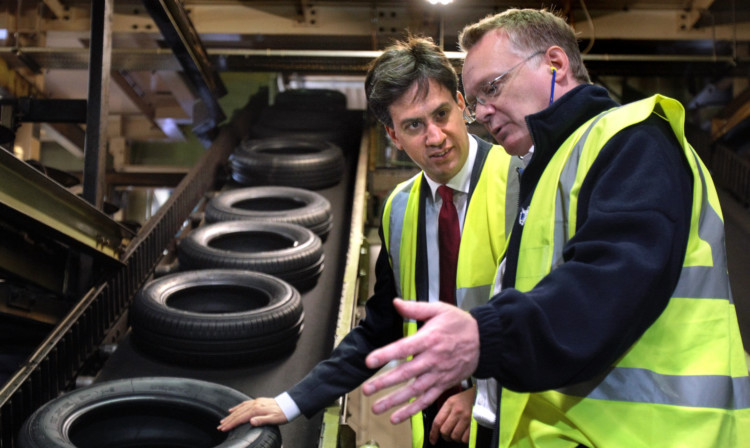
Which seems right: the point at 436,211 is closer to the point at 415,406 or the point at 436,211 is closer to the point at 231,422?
the point at 231,422

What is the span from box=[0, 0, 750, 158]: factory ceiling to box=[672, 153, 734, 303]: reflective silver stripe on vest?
4767 mm

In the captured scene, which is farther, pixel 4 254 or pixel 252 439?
pixel 4 254

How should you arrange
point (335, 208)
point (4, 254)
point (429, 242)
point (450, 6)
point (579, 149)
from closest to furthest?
point (579, 149) → point (429, 242) → point (4, 254) → point (335, 208) → point (450, 6)

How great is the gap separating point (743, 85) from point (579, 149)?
583 centimetres

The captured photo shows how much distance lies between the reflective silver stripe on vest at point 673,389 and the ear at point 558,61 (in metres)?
0.58

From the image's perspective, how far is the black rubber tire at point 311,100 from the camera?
23.3 ft

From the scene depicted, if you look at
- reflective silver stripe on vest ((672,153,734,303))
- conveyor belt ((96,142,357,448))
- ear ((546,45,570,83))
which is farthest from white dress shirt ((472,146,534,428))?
conveyor belt ((96,142,357,448))

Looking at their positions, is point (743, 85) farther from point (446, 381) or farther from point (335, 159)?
point (446, 381)

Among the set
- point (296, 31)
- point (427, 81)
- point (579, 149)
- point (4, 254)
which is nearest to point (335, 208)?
Result: point (296, 31)

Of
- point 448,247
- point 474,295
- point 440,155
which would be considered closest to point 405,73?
point 440,155

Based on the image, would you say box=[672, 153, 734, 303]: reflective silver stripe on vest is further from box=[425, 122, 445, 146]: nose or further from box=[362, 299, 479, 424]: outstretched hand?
box=[425, 122, 445, 146]: nose

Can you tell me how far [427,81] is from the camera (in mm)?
2193

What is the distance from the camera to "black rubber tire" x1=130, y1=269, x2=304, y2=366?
321 cm

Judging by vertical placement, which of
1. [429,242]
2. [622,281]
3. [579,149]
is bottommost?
[429,242]
